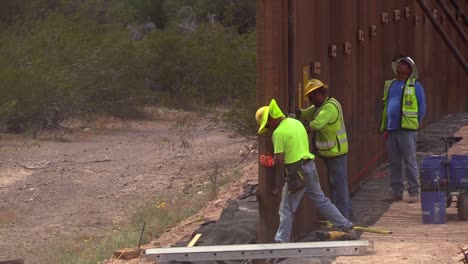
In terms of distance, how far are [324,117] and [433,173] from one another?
1.71m

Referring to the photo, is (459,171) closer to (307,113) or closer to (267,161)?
(307,113)

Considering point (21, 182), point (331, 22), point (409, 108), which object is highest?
point (331, 22)

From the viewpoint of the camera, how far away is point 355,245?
11.9m

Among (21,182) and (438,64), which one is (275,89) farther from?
(438,64)

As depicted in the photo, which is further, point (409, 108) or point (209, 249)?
point (409, 108)

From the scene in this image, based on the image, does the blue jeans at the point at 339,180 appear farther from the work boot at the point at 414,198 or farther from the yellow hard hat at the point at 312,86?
the work boot at the point at 414,198

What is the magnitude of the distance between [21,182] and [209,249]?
14025 mm

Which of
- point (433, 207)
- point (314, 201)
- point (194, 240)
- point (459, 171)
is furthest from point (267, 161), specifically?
point (459, 171)

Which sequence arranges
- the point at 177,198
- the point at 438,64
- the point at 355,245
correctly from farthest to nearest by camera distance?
the point at 438,64, the point at 177,198, the point at 355,245

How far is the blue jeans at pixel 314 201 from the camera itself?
1248 cm

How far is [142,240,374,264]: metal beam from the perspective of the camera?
11.9 meters

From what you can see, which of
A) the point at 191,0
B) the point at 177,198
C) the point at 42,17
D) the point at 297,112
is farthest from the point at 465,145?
the point at 191,0

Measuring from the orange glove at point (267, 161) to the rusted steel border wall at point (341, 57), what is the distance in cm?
28

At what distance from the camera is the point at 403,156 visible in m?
15.1
